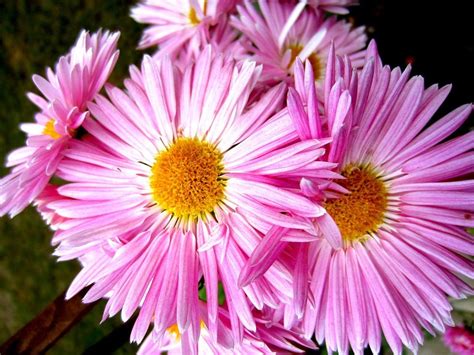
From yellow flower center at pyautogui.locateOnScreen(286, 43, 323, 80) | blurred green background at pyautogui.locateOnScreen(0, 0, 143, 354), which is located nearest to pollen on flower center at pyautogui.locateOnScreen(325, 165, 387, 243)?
yellow flower center at pyautogui.locateOnScreen(286, 43, 323, 80)

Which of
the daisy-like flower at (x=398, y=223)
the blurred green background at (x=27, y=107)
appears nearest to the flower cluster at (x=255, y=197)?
the daisy-like flower at (x=398, y=223)

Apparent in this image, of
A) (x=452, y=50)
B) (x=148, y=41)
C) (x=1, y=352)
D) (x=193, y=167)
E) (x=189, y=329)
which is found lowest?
(x=1, y=352)

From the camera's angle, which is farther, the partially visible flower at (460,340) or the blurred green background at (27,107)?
the blurred green background at (27,107)

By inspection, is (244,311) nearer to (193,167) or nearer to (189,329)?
(189,329)

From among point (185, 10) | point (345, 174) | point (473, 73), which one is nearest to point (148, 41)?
point (185, 10)

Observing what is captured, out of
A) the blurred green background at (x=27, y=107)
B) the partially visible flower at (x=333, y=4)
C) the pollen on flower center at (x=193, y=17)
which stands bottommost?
the blurred green background at (x=27, y=107)

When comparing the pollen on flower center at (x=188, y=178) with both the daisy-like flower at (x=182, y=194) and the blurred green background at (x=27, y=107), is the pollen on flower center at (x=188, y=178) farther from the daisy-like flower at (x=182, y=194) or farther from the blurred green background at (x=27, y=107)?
the blurred green background at (x=27, y=107)

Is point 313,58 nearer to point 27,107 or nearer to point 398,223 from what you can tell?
point 398,223
